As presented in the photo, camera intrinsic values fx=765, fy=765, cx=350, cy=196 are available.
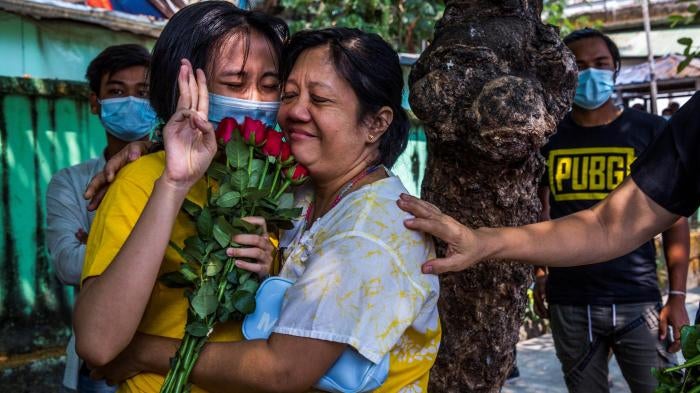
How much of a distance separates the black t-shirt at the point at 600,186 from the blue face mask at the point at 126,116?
2025 millimetres

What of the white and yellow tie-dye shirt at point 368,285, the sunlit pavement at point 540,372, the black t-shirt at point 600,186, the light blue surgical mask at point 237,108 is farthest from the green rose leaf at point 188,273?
the sunlit pavement at point 540,372

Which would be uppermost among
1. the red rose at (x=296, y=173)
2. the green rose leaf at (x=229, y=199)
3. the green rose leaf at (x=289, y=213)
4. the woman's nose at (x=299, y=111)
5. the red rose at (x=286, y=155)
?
the woman's nose at (x=299, y=111)

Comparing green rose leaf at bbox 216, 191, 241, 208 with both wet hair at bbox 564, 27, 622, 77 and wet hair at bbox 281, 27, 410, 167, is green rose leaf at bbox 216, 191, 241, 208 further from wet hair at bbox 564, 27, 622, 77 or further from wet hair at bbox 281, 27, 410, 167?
wet hair at bbox 564, 27, 622, 77

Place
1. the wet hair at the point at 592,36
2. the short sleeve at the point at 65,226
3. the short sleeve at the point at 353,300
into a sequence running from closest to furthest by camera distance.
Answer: the short sleeve at the point at 353,300 → the short sleeve at the point at 65,226 → the wet hair at the point at 592,36

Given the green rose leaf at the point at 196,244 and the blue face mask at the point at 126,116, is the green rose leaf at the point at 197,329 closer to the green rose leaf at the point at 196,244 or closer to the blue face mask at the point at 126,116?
the green rose leaf at the point at 196,244

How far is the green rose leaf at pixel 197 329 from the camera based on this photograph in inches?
66.7

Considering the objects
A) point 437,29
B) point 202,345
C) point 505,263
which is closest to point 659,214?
point 505,263

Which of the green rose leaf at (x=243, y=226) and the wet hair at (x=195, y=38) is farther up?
the wet hair at (x=195, y=38)

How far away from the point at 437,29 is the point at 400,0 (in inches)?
262

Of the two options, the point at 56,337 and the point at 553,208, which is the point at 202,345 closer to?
the point at 553,208

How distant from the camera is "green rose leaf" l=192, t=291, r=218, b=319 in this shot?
171 cm

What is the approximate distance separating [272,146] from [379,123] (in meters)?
0.28

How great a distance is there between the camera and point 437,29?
7.20 ft

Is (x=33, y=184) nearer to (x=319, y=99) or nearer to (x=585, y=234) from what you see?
(x=319, y=99)
